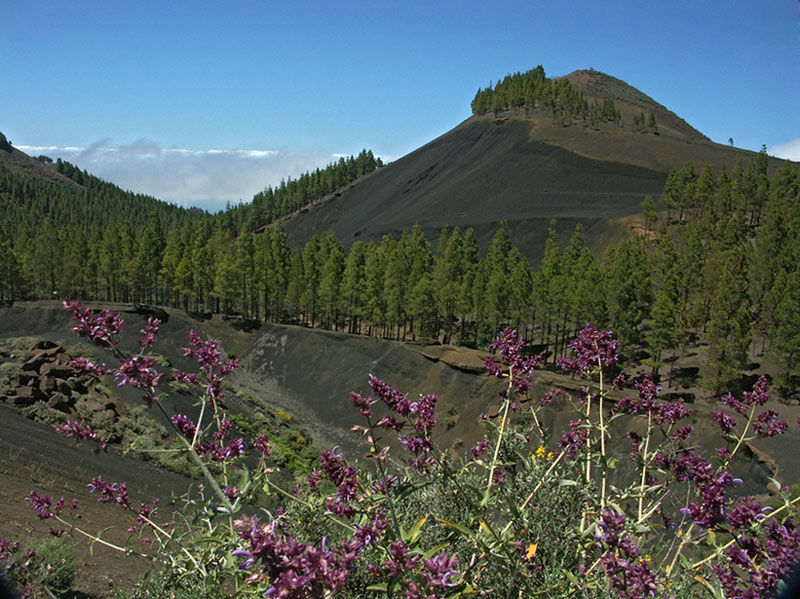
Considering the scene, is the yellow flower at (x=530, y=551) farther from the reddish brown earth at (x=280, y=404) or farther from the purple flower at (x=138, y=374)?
the reddish brown earth at (x=280, y=404)

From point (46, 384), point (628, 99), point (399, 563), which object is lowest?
point (46, 384)

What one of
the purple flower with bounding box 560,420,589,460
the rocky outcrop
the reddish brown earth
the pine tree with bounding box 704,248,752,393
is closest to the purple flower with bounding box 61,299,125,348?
the purple flower with bounding box 560,420,589,460

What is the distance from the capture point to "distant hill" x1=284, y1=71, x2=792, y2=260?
257ft

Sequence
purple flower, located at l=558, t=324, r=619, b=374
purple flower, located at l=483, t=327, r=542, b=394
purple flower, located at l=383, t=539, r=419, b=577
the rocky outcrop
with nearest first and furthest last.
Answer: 1. purple flower, located at l=383, t=539, r=419, b=577
2. purple flower, located at l=483, t=327, r=542, b=394
3. purple flower, located at l=558, t=324, r=619, b=374
4. the rocky outcrop

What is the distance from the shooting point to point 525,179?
94.2 metres

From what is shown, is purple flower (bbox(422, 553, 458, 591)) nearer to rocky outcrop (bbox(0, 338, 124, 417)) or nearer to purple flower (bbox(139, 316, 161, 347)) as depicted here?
purple flower (bbox(139, 316, 161, 347))

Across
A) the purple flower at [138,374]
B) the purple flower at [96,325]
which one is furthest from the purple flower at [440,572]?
the purple flower at [96,325]

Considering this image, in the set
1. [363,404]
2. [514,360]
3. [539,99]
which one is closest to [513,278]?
[514,360]

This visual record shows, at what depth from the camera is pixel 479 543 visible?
3008mm

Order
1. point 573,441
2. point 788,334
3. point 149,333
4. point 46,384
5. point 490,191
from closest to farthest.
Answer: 1. point 149,333
2. point 573,441
3. point 46,384
4. point 788,334
5. point 490,191

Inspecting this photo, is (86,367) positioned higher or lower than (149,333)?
lower

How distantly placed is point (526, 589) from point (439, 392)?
3177cm

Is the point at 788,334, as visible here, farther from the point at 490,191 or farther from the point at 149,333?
the point at 490,191

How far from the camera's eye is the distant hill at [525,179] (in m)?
78.2
